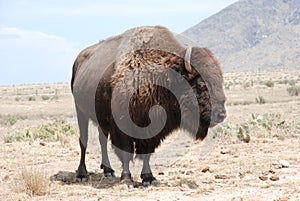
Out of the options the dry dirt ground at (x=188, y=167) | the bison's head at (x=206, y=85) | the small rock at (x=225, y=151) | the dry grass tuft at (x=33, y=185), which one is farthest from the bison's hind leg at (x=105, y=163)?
the small rock at (x=225, y=151)

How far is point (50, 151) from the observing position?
12.7 metres

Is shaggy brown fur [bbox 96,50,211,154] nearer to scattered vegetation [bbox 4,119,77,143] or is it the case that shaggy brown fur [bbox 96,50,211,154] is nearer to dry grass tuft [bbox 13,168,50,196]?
dry grass tuft [bbox 13,168,50,196]

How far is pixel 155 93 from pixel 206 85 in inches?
34.2

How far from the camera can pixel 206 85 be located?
7.91 m

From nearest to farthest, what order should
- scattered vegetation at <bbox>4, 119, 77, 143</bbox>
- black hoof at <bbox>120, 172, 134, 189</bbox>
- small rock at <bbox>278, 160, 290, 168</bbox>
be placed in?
black hoof at <bbox>120, 172, 134, 189</bbox>
small rock at <bbox>278, 160, 290, 168</bbox>
scattered vegetation at <bbox>4, 119, 77, 143</bbox>

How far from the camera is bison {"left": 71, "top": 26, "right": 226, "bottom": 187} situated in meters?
7.93

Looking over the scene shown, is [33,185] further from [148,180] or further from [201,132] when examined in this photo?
[201,132]

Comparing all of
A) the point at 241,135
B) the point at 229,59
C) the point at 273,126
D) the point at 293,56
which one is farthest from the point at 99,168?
the point at 229,59

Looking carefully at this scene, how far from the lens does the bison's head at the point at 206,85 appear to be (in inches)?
307

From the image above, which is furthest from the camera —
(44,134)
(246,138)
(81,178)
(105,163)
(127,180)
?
(44,134)

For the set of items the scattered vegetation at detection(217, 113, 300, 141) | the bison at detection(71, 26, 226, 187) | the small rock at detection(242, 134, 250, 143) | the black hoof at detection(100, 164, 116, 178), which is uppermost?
the bison at detection(71, 26, 226, 187)

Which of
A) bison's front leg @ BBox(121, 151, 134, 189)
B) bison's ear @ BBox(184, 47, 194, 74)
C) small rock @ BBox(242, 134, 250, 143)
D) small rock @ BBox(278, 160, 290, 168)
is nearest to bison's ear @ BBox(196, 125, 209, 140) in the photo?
bison's ear @ BBox(184, 47, 194, 74)

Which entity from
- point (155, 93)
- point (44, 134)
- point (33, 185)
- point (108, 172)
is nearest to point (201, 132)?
point (155, 93)

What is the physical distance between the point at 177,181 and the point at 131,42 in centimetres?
263
